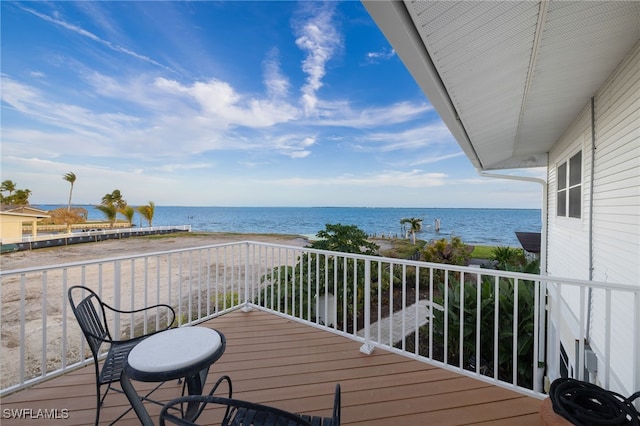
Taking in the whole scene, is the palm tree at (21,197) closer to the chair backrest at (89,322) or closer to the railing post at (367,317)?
the chair backrest at (89,322)

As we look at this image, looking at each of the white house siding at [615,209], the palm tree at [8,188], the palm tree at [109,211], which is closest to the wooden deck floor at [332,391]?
the white house siding at [615,209]

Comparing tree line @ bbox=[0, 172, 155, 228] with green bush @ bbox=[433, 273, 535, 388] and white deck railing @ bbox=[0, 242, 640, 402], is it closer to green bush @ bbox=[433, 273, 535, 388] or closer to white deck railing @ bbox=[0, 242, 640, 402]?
white deck railing @ bbox=[0, 242, 640, 402]

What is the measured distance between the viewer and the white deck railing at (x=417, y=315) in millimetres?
2184

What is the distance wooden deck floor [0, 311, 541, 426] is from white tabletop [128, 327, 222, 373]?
0.24 ft

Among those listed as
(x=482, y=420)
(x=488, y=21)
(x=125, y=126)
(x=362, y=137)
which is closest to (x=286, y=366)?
(x=482, y=420)

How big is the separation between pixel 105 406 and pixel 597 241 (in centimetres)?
473

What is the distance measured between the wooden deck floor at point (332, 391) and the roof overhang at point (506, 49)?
231cm

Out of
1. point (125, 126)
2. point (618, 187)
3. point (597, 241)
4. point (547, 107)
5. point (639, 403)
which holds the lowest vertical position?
point (639, 403)

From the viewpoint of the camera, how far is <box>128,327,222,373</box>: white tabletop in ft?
4.74

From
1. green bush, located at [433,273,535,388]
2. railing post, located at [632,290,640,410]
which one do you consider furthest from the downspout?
railing post, located at [632,290,640,410]

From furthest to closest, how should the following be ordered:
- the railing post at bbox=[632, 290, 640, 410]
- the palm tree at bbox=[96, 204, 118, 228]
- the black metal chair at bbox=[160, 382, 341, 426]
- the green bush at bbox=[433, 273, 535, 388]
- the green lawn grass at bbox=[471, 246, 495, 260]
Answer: the palm tree at bbox=[96, 204, 118, 228] → the green lawn grass at bbox=[471, 246, 495, 260] → the green bush at bbox=[433, 273, 535, 388] → the railing post at bbox=[632, 290, 640, 410] → the black metal chair at bbox=[160, 382, 341, 426]

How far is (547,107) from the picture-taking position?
125 inches

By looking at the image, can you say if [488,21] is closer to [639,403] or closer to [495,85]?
[495,85]

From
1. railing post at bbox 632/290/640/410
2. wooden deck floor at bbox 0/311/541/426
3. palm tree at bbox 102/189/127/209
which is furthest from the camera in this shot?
palm tree at bbox 102/189/127/209
